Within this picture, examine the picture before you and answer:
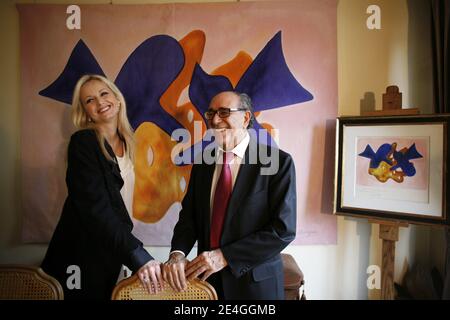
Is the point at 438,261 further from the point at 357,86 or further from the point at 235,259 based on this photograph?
the point at 235,259

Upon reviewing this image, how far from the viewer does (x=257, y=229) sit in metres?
1.24

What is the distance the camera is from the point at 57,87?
1.50m

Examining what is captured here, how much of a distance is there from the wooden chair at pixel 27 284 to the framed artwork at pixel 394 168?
1.39m

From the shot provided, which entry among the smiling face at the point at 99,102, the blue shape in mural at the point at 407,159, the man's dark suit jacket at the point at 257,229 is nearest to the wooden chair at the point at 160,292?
the man's dark suit jacket at the point at 257,229

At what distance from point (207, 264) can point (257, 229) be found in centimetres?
27

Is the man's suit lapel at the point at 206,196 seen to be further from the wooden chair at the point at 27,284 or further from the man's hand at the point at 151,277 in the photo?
the wooden chair at the point at 27,284

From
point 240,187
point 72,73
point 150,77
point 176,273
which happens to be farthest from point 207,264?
point 72,73

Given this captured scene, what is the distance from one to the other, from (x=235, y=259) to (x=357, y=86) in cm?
117

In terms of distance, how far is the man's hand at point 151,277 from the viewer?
110cm

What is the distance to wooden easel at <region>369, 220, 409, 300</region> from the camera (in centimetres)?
143

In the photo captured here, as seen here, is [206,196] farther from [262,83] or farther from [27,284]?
[27,284]

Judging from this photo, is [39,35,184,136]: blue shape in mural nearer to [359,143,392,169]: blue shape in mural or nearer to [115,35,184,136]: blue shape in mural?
[115,35,184,136]: blue shape in mural

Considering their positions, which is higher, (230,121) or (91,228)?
(230,121)

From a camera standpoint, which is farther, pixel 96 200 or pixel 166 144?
pixel 166 144
